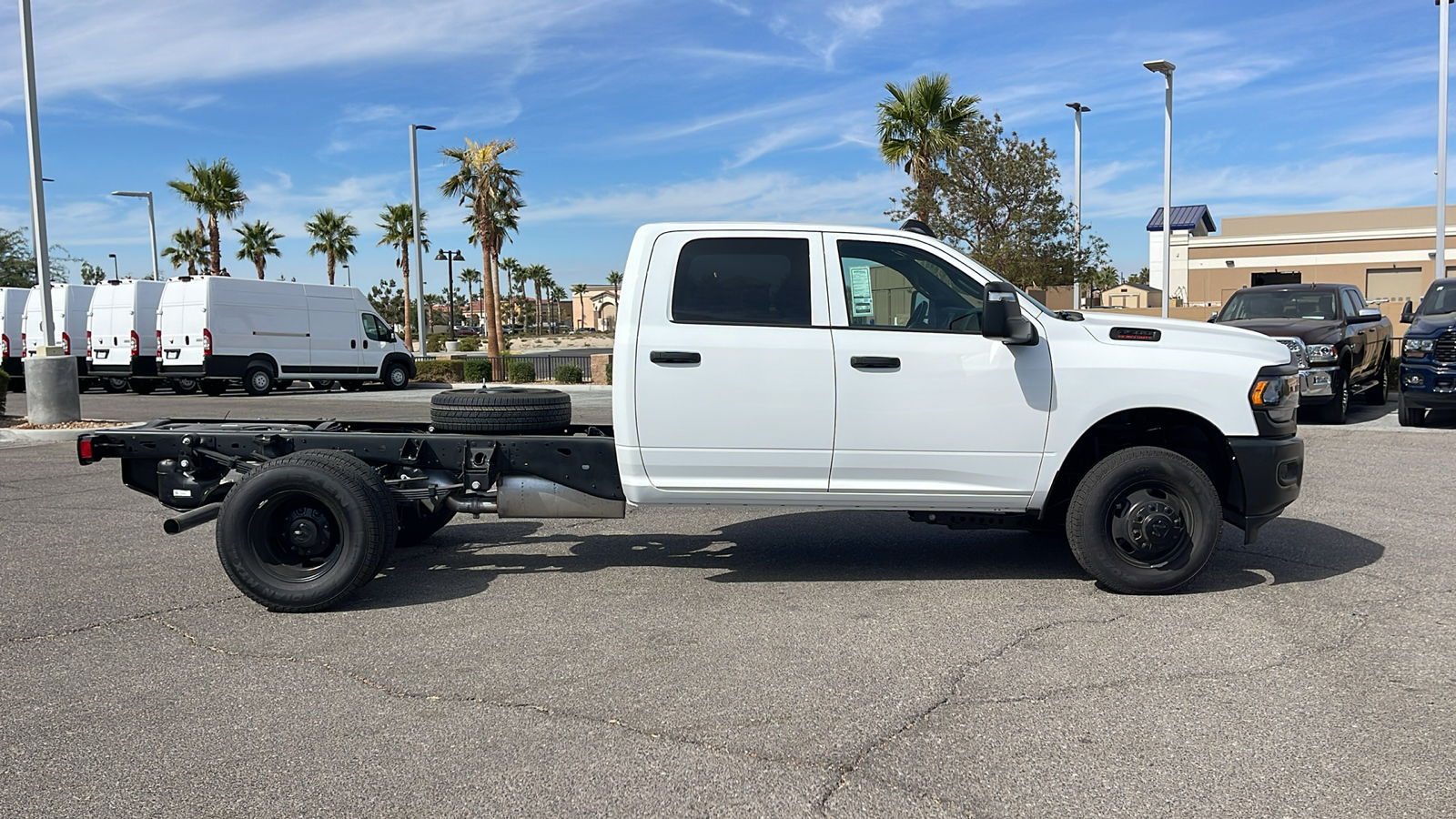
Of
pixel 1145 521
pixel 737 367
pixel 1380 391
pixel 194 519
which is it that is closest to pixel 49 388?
pixel 194 519

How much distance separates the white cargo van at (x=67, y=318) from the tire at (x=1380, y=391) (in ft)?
86.1

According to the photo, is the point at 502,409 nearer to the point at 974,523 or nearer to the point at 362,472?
the point at 362,472

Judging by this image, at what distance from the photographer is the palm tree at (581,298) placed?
405 ft

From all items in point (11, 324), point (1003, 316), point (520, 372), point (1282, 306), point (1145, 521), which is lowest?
point (1145, 521)

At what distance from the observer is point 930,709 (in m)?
4.25

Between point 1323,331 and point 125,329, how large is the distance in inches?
937

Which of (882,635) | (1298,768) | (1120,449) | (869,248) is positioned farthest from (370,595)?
(1298,768)

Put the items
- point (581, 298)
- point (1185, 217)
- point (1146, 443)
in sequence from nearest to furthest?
point (1146, 443) < point (1185, 217) < point (581, 298)

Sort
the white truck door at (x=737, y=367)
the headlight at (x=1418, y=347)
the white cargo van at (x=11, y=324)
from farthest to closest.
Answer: the white cargo van at (x=11, y=324) < the headlight at (x=1418, y=347) < the white truck door at (x=737, y=367)

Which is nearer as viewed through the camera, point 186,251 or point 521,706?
point 521,706

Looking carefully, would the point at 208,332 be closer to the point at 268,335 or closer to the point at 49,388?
the point at 268,335

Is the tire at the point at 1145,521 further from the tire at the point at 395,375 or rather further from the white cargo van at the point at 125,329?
the tire at the point at 395,375

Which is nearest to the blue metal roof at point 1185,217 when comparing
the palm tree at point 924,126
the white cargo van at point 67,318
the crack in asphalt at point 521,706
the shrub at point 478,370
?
the palm tree at point 924,126

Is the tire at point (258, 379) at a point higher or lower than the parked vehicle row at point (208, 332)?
lower
